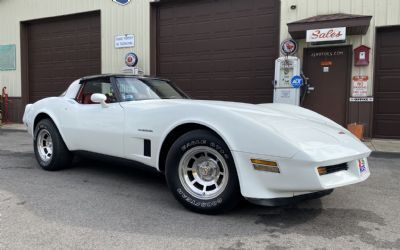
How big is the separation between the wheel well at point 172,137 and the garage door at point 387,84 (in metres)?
6.87

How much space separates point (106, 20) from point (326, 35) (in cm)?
687

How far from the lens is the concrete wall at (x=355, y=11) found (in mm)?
8547

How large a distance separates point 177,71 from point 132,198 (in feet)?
24.9

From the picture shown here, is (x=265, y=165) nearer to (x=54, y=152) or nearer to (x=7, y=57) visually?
(x=54, y=152)

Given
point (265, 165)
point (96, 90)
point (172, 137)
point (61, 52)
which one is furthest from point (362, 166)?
point (61, 52)

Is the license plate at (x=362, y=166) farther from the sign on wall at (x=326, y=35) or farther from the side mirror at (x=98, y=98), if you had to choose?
the sign on wall at (x=326, y=35)

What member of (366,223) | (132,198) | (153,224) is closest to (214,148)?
(153,224)

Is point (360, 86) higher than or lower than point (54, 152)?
higher

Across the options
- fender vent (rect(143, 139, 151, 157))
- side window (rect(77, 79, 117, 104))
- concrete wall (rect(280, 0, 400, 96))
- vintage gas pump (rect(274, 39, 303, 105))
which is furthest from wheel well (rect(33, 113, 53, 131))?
concrete wall (rect(280, 0, 400, 96))

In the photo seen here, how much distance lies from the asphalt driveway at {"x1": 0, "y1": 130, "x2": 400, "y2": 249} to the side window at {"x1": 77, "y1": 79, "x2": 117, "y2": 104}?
104 cm

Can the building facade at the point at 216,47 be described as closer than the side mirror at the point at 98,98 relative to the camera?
No

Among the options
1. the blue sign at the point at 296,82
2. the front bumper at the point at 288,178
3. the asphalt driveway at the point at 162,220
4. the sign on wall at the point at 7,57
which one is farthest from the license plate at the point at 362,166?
the sign on wall at the point at 7,57

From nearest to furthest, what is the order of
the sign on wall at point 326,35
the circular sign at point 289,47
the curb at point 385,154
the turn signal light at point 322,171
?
the turn signal light at point 322,171, the curb at point 385,154, the sign on wall at point 326,35, the circular sign at point 289,47

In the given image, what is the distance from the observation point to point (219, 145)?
3.29m
